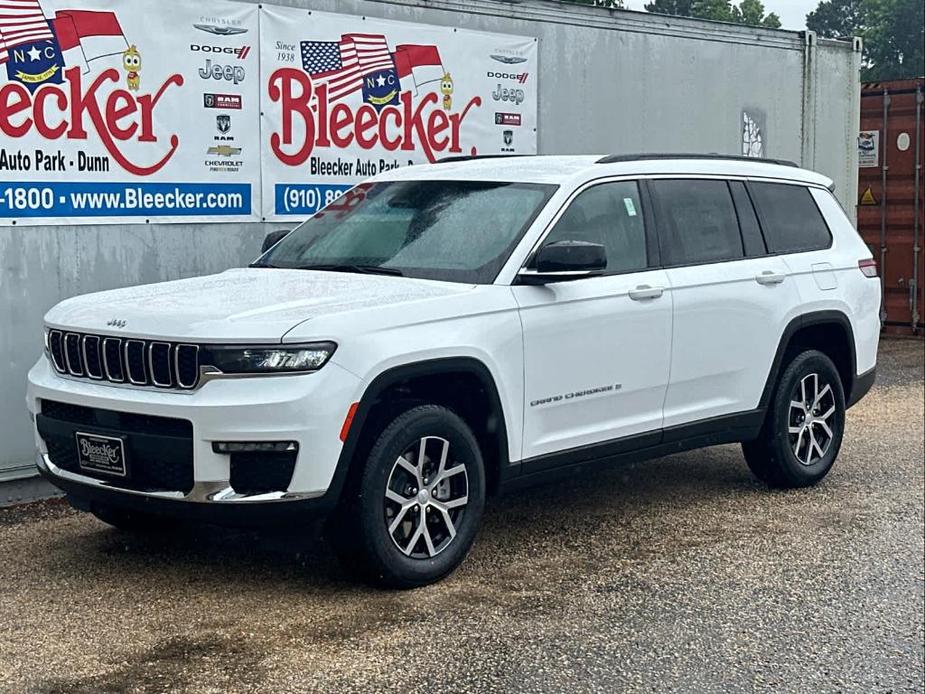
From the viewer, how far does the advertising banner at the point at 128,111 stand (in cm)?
758

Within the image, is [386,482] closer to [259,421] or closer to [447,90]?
[259,421]

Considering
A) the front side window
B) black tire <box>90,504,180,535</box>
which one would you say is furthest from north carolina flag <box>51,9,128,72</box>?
the front side window

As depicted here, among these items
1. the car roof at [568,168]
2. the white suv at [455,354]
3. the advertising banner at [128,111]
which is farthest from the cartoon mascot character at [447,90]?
the white suv at [455,354]

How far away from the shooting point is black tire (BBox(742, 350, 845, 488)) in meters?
7.81

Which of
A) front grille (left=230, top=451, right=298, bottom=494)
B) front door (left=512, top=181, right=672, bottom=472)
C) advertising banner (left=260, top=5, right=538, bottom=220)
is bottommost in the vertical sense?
front grille (left=230, top=451, right=298, bottom=494)

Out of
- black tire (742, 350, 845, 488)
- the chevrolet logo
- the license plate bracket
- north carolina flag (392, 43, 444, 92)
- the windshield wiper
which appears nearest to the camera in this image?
the license plate bracket

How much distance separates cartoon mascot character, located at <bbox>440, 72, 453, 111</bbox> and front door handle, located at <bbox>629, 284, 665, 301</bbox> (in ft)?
11.0

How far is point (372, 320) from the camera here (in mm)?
5637

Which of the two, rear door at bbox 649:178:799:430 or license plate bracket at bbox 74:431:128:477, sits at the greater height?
rear door at bbox 649:178:799:430

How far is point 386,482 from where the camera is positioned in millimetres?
5691

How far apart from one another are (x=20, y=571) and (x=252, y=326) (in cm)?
176

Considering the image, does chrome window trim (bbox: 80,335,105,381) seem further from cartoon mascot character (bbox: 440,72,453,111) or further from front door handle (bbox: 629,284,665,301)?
cartoon mascot character (bbox: 440,72,453,111)

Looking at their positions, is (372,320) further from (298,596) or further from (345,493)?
(298,596)

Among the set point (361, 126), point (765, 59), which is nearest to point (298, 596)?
point (361, 126)
